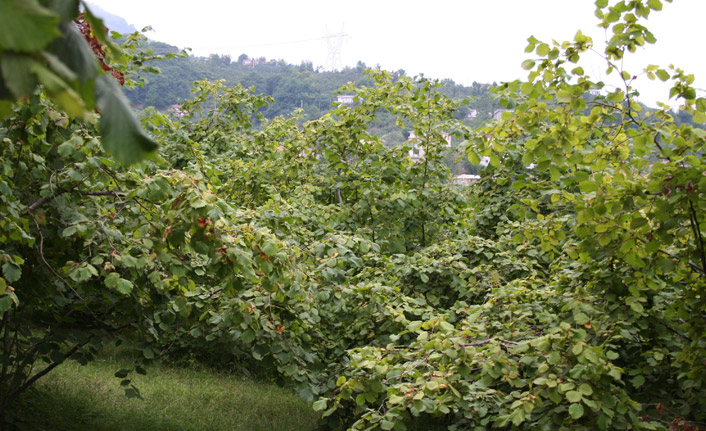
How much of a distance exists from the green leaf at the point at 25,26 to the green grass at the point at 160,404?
5001mm

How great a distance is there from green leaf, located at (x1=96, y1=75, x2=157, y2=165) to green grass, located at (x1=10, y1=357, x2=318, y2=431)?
15.9 ft

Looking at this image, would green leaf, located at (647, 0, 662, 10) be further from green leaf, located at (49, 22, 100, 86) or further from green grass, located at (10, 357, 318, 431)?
A: green grass, located at (10, 357, 318, 431)

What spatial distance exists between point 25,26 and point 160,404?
21.7ft

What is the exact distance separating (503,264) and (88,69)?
518cm

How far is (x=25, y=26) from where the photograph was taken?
0.63 meters

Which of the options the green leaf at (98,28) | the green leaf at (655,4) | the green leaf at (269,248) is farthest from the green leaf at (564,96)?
the green leaf at (98,28)

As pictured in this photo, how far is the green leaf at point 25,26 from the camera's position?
0.62 metres

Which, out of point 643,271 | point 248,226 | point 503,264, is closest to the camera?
point 643,271

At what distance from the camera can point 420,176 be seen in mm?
7664

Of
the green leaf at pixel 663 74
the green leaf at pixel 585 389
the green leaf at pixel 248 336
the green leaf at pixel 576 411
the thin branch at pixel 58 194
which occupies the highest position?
the green leaf at pixel 663 74

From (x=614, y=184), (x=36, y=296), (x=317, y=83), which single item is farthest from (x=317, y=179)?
(x=317, y=83)

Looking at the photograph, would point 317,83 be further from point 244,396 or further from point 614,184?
point 614,184

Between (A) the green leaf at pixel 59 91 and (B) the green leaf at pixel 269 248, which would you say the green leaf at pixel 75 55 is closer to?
(A) the green leaf at pixel 59 91

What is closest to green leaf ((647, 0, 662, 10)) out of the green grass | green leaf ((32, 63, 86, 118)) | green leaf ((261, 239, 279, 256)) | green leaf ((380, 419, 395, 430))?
green leaf ((261, 239, 279, 256))
